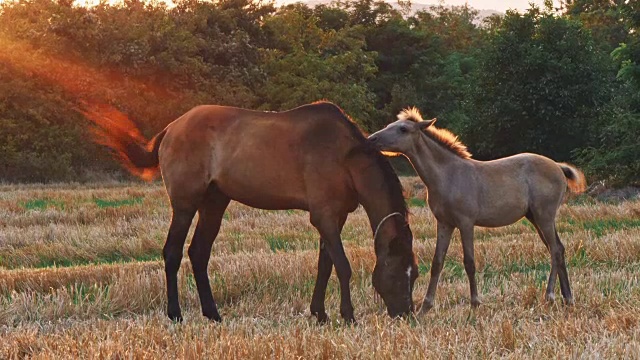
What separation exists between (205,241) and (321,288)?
1384 millimetres

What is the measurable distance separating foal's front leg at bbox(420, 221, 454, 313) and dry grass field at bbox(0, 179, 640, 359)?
12 centimetres

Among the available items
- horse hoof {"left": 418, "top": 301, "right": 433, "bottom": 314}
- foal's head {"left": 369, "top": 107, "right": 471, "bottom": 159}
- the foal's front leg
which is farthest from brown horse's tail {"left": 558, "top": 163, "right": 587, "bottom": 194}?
horse hoof {"left": 418, "top": 301, "right": 433, "bottom": 314}

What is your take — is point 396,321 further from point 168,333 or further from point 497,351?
point 168,333

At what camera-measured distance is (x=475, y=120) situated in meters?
31.4

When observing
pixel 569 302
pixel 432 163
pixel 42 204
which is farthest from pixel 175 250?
pixel 42 204

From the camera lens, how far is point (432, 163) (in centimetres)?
760

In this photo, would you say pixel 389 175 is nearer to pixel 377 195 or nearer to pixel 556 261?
pixel 377 195

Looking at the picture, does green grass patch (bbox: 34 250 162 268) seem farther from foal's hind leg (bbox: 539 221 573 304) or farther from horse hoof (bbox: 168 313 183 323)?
foal's hind leg (bbox: 539 221 573 304)

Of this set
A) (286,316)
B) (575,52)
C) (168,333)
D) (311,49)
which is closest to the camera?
(168,333)

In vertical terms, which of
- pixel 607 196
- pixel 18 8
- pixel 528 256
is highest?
pixel 18 8

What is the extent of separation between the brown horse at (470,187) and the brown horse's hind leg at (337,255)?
1.02 metres

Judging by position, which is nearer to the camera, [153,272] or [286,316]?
[286,316]

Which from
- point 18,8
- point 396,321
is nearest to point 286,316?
point 396,321

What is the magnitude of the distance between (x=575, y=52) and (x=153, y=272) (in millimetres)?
25075
